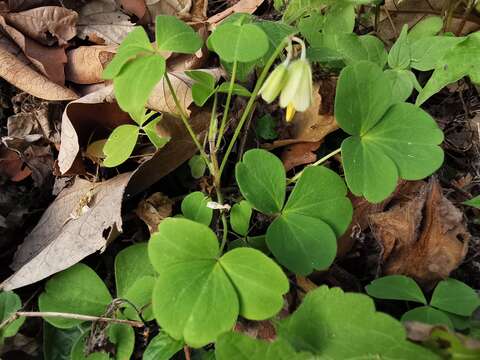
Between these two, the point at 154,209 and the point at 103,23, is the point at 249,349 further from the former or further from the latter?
the point at 103,23

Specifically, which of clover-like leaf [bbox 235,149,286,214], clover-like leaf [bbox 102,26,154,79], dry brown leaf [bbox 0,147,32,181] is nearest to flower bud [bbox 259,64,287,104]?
clover-like leaf [bbox 235,149,286,214]

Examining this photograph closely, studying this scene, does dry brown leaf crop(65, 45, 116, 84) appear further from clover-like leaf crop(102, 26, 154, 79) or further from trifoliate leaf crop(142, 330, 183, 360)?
trifoliate leaf crop(142, 330, 183, 360)

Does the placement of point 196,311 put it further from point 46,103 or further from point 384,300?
point 46,103

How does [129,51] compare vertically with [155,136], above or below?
above

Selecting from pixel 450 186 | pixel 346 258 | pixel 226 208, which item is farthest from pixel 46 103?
pixel 450 186

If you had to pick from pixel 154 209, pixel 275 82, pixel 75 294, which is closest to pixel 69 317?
pixel 75 294

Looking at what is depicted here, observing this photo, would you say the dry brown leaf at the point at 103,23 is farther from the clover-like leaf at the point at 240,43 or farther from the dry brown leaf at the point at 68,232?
the clover-like leaf at the point at 240,43
